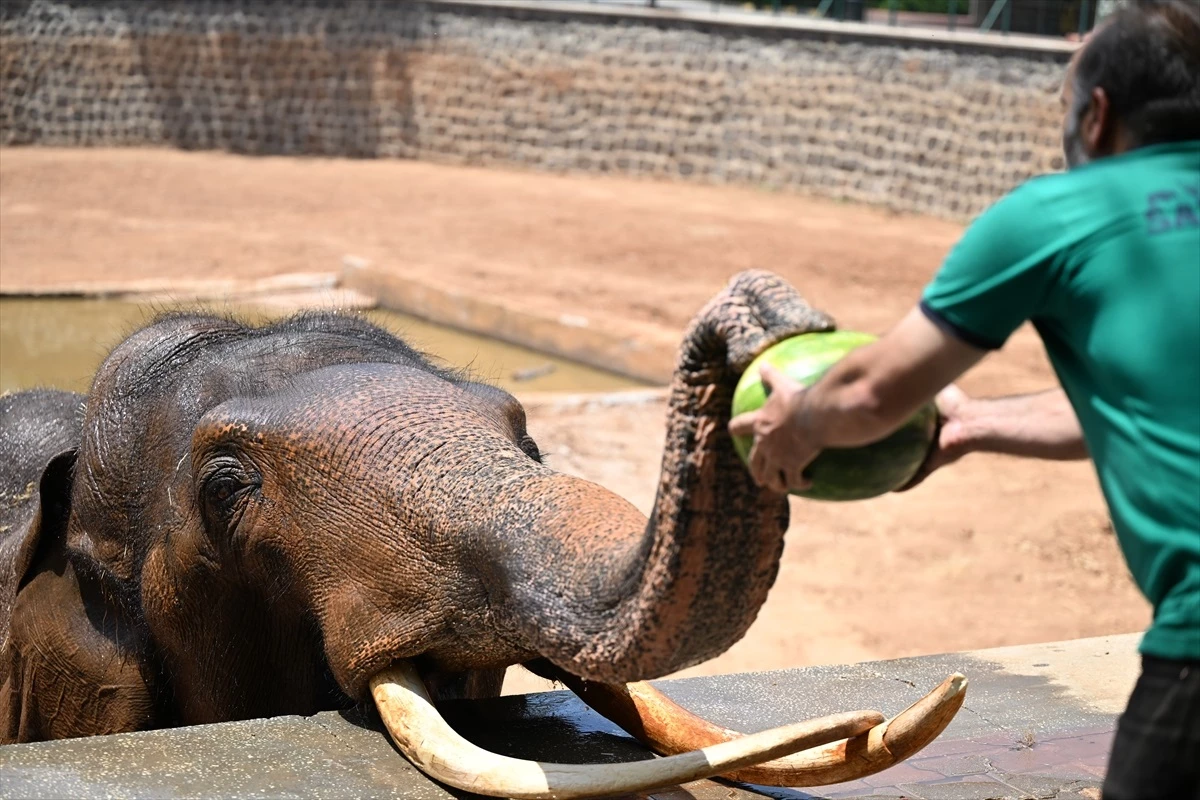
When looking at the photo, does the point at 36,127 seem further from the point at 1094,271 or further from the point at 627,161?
the point at 1094,271

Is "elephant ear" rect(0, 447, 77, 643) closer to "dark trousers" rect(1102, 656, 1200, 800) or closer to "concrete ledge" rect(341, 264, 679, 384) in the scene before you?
"dark trousers" rect(1102, 656, 1200, 800)

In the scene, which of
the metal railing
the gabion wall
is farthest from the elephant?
the metal railing

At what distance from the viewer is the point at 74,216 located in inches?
603

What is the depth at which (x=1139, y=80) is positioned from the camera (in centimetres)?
189

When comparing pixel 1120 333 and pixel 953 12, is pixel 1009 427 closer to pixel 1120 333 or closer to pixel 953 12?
pixel 1120 333

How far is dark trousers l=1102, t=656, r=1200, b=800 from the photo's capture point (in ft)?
6.19

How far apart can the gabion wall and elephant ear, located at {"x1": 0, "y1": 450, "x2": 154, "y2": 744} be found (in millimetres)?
15485

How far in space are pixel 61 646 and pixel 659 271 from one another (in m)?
11.2

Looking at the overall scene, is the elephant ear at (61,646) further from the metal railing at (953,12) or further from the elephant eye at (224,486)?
the metal railing at (953,12)

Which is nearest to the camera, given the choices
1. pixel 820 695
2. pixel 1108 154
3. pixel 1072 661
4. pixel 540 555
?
pixel 1108 154

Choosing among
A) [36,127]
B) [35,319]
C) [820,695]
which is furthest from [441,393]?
[36,127]

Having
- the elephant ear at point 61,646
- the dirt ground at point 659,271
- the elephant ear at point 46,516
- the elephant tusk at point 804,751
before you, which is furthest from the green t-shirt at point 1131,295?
the dirt ground at point 659,271

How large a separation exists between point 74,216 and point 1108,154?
14579mm

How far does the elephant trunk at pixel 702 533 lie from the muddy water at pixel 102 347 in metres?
7.31
